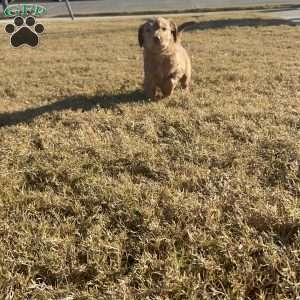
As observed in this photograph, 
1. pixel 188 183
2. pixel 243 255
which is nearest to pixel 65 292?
pixel 243 255

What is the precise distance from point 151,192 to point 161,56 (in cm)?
203

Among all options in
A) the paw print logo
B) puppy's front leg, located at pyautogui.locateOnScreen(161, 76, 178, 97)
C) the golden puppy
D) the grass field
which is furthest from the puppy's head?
the paw print logo

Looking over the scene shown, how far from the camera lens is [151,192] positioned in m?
2.53

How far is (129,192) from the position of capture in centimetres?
253

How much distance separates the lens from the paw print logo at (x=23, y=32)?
775 cm

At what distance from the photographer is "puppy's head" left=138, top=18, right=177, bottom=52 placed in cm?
396

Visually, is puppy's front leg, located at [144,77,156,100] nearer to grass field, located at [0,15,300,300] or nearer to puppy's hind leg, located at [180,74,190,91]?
grass field, located at [0,15,300,300]

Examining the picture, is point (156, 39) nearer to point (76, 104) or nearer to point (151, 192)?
point (76, 104)

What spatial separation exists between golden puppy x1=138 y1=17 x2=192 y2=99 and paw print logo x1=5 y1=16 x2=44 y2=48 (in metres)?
4.33

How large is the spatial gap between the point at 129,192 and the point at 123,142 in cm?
82

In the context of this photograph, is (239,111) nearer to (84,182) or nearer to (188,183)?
(188,183)

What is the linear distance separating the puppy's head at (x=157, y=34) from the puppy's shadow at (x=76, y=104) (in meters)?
0.64

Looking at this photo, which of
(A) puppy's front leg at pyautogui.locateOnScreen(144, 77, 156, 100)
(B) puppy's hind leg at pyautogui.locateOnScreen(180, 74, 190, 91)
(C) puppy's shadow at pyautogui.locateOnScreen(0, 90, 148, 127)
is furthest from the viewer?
(B) puppy's hind leg at pyautogui.locateOnScreen(180, 74, 190, 91)

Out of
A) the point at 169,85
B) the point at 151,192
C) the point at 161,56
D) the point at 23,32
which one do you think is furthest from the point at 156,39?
the point at 23,32
